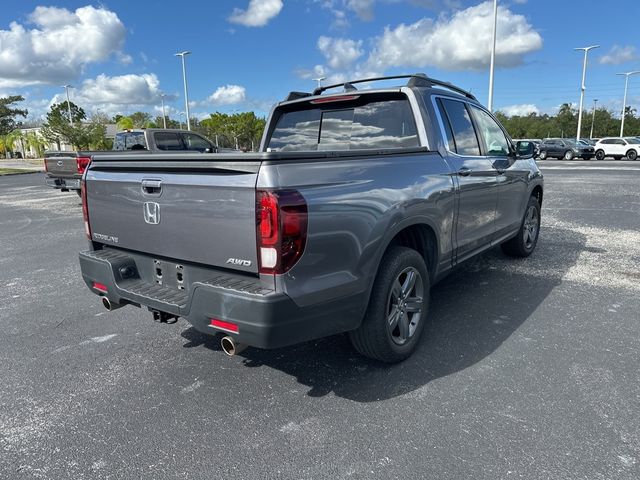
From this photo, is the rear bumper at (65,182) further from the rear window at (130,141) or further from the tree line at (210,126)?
the tree line at (210,126)

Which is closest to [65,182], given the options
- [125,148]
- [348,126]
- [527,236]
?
[125,148]

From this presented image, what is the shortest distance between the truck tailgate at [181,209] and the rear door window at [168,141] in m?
10.3

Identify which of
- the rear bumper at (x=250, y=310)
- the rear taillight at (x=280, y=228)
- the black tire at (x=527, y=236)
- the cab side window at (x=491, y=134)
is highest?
the cab side window at (x=491, y=134)

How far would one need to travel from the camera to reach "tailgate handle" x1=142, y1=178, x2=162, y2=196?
2811 mm

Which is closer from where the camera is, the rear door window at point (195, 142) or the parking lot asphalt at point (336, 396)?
the parking lot asphalt at point (336, 396)

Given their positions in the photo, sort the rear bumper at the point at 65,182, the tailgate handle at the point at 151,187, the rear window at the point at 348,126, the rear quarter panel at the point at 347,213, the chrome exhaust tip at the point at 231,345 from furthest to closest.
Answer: the rear bumper at the point at 65,182 → the rear window at the point at 348,126 → the tailgate handle at the point at 151,187 → the chrome exhaust tip at the point at 231,345 → the rear quarter panel at the point at 347,213

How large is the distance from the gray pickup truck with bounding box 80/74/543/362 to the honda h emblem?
0.01 meters

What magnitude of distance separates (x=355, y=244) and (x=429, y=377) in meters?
1.14

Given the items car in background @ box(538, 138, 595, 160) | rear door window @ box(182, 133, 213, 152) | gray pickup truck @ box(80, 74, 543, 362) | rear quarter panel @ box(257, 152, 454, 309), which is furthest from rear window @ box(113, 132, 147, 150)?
car in background @ box(538, 138, 595, 160)

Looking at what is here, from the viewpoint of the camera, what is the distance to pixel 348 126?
161 inches

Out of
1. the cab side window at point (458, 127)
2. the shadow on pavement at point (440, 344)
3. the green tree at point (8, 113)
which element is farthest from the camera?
the green tree at point (8, 113)

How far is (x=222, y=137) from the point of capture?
215 feet

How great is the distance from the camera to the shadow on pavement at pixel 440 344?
311 cm

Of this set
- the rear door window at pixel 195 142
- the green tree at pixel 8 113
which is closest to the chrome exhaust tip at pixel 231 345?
the rear door window at pixel 195 142
